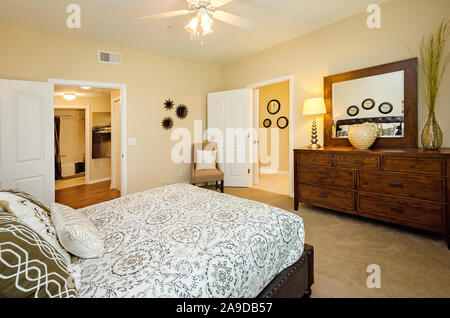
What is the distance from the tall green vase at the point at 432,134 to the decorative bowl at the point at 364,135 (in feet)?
1.52

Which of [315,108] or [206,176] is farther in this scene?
[206,176]

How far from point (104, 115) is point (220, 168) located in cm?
368

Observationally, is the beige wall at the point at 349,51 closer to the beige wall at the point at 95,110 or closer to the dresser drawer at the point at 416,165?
the dresser drawer at the point at 416,165

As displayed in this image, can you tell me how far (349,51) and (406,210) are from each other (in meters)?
2.24

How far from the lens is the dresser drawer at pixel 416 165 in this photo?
7.05 ft

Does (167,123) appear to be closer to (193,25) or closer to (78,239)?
(193,25)

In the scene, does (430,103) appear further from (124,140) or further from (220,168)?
(124,140)

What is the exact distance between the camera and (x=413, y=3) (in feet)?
8.68

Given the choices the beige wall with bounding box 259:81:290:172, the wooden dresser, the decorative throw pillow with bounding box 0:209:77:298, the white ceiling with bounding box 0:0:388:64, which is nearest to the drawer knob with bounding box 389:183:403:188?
the wooden dresser

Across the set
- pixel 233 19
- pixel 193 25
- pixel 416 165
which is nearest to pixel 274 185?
pixel 416 165

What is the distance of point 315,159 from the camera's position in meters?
3.10

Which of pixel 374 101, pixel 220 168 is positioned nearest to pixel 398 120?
pixel 374 101

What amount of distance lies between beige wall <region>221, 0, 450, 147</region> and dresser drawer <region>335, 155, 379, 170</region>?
74 centimetres

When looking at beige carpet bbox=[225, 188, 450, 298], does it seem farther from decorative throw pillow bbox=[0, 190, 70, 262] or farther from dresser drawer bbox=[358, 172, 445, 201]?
decorative throw pillow bbox=[0, 190, 70, 262]
